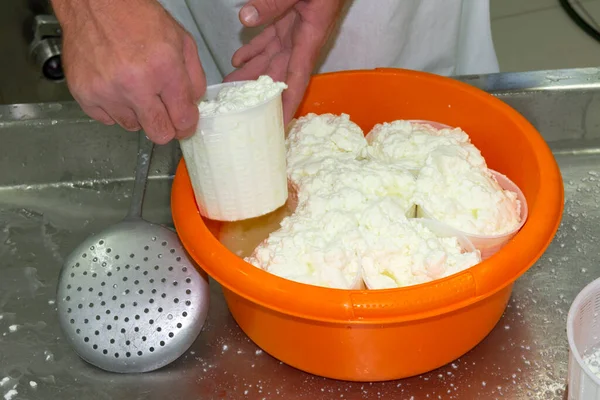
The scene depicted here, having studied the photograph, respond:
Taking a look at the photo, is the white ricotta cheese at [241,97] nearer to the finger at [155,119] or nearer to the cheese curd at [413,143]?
the finger at [155,119]

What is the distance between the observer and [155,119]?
677mm

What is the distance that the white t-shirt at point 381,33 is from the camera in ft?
3.43

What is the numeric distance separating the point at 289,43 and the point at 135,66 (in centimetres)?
34

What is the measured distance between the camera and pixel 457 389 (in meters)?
0.81

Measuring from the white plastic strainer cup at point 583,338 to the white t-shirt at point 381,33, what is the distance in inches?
20.1

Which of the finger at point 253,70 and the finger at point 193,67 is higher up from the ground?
the finger at point 193,67

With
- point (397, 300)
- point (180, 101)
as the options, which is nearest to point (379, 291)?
point (397, 300)

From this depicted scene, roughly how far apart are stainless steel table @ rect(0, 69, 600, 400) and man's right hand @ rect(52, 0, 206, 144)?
1.04 feet

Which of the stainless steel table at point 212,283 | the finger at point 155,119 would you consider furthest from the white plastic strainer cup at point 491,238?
the finger at point 155,119

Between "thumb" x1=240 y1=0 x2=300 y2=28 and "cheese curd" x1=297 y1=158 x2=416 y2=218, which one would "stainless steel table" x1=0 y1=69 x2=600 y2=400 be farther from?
"thumb" x1=240 y1=0 x2=300 y2=28

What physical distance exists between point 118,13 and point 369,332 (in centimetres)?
40

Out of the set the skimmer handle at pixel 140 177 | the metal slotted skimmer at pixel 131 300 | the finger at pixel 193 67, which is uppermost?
the finger at pixel 193 67

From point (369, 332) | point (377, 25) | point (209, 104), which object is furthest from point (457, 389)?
point (377, 25)

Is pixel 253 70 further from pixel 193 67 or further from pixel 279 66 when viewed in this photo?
pixel 193 67
